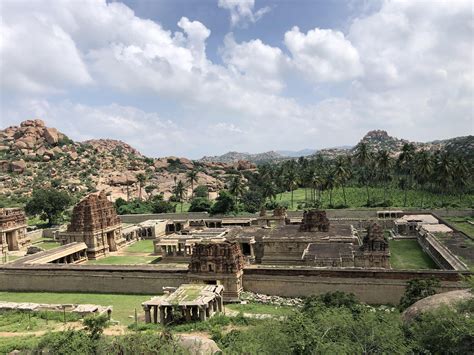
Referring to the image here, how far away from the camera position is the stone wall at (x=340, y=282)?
32438 mm

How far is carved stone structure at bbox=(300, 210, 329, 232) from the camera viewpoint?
164 ft

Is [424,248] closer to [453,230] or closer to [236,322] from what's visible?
[453,230]

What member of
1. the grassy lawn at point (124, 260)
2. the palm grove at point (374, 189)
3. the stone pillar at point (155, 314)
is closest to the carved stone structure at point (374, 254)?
the stone pillar at point (155, 314)

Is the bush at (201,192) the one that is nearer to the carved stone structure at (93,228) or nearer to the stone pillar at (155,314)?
the carved stone structure at (93,228)

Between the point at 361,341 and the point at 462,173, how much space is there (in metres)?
62.2

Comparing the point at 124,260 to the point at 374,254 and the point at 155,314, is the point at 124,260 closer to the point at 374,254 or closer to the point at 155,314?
the point at 155,314

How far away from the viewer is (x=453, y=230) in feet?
172

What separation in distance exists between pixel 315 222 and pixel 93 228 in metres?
28.8

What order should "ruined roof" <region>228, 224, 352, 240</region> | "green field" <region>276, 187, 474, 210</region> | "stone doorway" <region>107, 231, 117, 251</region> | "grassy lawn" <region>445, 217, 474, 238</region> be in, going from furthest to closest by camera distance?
1. "green field" <region>276, 187, 474, 210</region>
2. "stone doorway" <region>107, 231, 117, 251</region>
3. "grassy lawn" <region>445, 217, 474, 238</region>
4. "ruined roof" <region>228, 224, 352, 240</region>

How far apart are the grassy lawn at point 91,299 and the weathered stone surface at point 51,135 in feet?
331

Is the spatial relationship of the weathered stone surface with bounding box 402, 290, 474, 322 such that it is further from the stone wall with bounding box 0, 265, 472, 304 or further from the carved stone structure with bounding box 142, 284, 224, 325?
the carved stone structure with bounding box 142, 284, 224, 325

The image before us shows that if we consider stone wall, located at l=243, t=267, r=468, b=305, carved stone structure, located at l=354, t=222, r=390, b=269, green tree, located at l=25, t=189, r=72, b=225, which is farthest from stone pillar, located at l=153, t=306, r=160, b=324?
green tree, located at l=25, t=189, r=72, b=225

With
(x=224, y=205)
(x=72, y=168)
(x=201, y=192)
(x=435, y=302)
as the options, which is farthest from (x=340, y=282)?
(x=72, y=168)

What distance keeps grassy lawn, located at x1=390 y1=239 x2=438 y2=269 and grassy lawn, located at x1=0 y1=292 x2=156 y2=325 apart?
25.8 m
